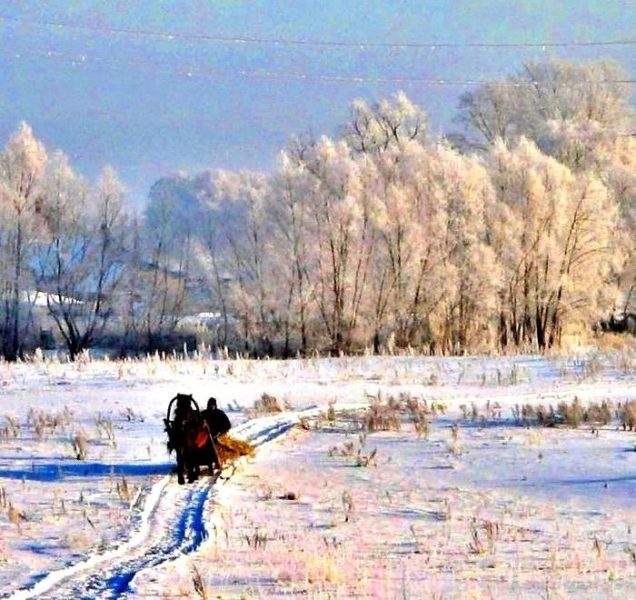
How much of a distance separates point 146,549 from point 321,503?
8.97 feet

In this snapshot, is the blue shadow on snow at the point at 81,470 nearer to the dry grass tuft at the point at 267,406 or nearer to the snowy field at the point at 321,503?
the snowy field at the point at 321,503

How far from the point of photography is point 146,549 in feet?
26.8

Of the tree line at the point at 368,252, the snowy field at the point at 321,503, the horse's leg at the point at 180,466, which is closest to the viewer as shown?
the snowy field at the point at 321,503

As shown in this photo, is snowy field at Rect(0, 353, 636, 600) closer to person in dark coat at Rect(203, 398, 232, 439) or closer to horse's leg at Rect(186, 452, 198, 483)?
horse's leg at Rect(186, 452, 198, 483)

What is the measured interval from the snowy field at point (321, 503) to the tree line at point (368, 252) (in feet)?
71.7

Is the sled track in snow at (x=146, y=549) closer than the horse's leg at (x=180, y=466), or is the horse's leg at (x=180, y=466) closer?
the sled track in snow at (x=146, y=549)

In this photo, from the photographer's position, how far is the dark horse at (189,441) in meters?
11.5

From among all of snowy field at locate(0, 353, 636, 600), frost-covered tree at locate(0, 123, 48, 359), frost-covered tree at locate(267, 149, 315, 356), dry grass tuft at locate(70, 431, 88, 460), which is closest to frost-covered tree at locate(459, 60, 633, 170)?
frost-covered tree at locate(267, 149, 315, 356)

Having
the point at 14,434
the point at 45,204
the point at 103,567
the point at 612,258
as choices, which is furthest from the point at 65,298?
the point at 103,567

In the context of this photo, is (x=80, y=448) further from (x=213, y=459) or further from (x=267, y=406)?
(x=267, y=406)

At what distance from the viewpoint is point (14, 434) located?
15234 millimetres

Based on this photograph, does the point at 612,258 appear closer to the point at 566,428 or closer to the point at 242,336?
the point at 242,336

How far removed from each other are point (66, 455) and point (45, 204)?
33977 millimetres

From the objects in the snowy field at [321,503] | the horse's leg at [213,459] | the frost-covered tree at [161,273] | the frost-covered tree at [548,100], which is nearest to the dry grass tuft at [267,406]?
the snowy field at [321,503]
